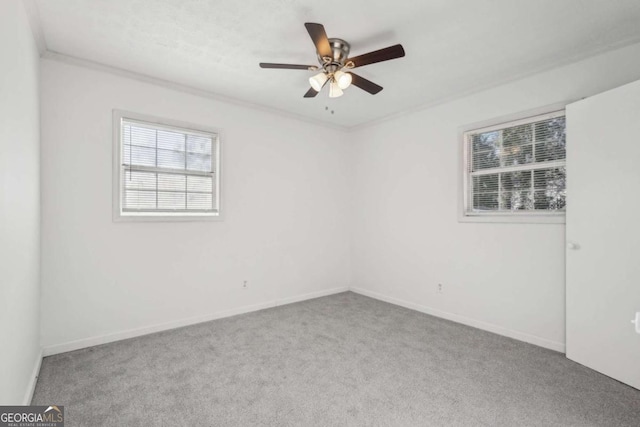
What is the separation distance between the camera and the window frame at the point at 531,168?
2971 mm

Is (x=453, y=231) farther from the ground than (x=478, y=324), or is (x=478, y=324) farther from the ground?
(x=453, y=231)

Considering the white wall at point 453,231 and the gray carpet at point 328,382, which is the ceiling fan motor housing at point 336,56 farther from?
the gray carpet at point 328,382

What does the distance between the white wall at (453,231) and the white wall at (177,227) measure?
607mm

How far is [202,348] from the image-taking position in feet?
9.57

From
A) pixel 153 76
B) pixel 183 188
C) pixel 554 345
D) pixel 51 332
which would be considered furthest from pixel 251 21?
pixel 554 345

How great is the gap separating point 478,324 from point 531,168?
178cm

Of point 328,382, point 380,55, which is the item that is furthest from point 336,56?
point 328,382

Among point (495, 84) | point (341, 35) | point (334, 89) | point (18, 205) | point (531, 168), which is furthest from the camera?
point (495, 84)

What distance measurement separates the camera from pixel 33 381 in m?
2.26

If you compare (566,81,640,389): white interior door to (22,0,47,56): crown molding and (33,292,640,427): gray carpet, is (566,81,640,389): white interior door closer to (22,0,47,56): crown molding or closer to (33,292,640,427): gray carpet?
(33,292,640,427): gray carpet

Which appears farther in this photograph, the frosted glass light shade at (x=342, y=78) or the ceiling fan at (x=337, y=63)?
the frosted glass light shade at (x=342, y=78)

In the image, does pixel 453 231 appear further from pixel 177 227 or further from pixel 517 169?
pixel 177 227

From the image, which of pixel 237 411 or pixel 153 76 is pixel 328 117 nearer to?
pixel 153 76

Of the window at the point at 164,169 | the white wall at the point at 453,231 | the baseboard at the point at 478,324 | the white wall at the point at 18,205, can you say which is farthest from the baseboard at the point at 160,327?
the white wall at the point at 453,231
